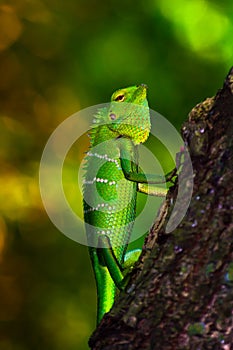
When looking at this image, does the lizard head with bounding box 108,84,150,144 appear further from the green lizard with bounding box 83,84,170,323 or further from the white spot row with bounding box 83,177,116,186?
the white spot row with bounding box 83,177,116,186

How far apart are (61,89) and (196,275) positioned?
3076 millimetres

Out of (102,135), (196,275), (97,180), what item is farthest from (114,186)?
(196,275)

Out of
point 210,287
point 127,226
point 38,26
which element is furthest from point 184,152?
point 38,26

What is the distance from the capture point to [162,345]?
896 millimetres

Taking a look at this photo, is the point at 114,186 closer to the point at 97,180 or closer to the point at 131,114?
the point at 97,180

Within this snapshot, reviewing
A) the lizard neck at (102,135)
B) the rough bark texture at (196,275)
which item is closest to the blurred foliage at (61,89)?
the lizard neck at (102,135)

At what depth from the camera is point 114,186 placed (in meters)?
1.32

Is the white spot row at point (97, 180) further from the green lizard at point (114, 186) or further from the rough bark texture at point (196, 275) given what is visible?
the rough bark texture at point (196, 275)

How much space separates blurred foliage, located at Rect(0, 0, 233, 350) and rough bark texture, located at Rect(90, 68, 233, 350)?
2551mm

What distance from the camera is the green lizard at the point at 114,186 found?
1273 mm

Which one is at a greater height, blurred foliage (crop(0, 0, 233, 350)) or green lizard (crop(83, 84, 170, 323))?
blurred foliage (crop(0, 0, 233, 350))

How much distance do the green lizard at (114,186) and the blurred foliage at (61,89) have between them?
210cm

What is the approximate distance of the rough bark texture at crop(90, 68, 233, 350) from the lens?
878 mm

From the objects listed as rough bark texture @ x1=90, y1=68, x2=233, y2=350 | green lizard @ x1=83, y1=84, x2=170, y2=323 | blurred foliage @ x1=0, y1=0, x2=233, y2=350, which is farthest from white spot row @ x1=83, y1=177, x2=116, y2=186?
blurred foliage @ x1=0, y1=0, x2=233, y2=350
